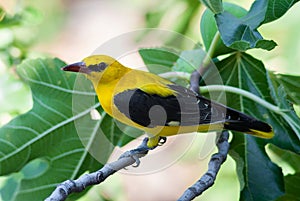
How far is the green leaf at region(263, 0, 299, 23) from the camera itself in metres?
1.10

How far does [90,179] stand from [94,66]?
285 mm

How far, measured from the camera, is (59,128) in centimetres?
142

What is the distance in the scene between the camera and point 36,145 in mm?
1407

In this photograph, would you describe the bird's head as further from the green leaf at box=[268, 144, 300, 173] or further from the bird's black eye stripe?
the green leaf at box=[268, 144, 300, 173]

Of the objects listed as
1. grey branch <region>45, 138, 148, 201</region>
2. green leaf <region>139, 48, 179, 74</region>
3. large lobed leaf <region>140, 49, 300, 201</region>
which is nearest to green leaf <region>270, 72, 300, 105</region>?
large lobed leaf <region>140, 49, 300, 201</region>

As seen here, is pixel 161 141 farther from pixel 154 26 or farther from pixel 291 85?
pixel 154 26

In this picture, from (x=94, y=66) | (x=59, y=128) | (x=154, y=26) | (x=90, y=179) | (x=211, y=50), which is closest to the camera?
(x=90, y=179)

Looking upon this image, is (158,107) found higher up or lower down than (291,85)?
lower down

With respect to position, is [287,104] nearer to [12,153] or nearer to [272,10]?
[272,10]

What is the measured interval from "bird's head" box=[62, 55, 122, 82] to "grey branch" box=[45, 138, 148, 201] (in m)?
0.18

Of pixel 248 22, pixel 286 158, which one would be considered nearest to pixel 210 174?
pixel 248 22

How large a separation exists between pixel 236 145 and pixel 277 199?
16cm

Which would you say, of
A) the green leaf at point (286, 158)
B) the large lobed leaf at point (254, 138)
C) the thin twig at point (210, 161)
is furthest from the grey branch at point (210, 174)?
the green leaf at point (286, 158)

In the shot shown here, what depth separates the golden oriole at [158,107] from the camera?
1183mm
